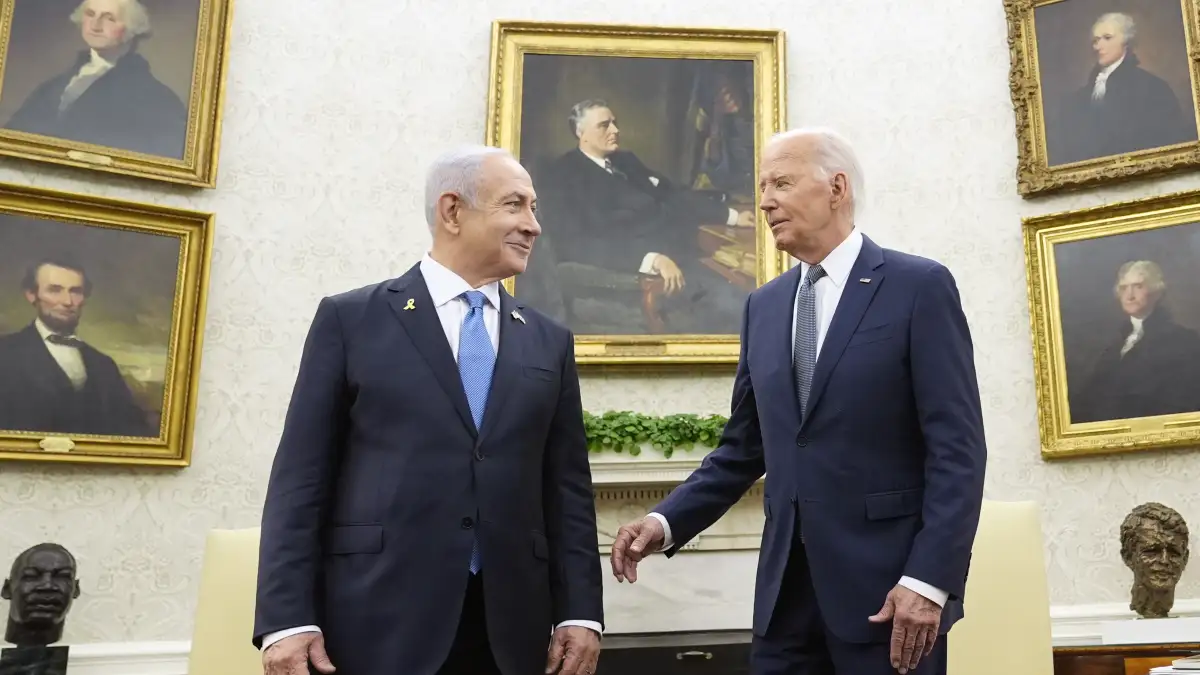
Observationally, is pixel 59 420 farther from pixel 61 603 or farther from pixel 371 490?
pixel 371 490

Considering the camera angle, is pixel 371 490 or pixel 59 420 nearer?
pixel 371 490

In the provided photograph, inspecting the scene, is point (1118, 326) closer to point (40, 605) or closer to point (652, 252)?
point (652, 252)

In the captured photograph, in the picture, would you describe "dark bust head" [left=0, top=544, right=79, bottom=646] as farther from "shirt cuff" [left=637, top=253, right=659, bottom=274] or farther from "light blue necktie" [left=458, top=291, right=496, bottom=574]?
"shirt cuff" [left=637, top=253, right=659, bottom=274]

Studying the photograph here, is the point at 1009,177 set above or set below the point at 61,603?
above

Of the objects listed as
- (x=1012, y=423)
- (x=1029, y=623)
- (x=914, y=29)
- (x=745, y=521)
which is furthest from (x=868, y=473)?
(x=914, y=29)

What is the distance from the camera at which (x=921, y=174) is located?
5.43 metres

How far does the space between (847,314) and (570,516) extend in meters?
0.83

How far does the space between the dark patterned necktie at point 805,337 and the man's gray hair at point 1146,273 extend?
302 cm

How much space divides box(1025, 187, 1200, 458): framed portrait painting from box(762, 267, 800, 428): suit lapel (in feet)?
9.19

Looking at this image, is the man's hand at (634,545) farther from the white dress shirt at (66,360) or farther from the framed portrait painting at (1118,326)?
the white dress shirt at (66,360)

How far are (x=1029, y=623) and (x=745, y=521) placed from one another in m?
1.72

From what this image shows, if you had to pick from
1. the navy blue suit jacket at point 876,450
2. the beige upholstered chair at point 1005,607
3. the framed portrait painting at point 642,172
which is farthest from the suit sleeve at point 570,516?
the framed portrait painting at point 642,172

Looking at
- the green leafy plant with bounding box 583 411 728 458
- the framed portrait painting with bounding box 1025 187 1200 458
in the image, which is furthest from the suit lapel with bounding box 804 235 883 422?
the framed portrait painting with bounding box 1025 187 1200 458

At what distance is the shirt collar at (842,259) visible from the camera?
2.54 meters
